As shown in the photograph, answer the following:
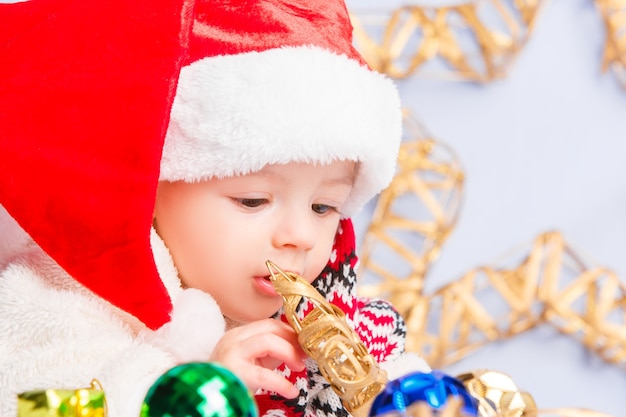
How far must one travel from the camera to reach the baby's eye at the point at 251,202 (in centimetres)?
66

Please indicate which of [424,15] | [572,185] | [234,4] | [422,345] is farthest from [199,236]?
[572,185]

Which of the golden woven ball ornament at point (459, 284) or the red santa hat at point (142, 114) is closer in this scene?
the red santa hat at point (142, 114)

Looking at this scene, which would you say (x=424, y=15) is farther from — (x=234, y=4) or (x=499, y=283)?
(x=234, y=4)

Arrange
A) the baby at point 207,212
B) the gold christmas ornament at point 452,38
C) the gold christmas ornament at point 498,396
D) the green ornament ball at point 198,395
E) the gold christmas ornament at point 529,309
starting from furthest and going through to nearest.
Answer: the gold christmas ornament at point 452,38 < the gold christmas ornament at point 529,309 < the baby at point 207,212 < the gold christmas ornament at point 498,396 < the green ornament ball at point 198,395

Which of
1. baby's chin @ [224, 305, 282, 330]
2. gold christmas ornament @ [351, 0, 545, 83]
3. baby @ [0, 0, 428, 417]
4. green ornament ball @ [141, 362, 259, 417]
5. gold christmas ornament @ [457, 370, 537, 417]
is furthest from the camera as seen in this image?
gold christmas ornament @ [351, 0, 545, 83]

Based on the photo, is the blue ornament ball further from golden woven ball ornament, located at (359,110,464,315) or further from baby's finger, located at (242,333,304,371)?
golden woven ball ornament, located at (359,110,464,315)

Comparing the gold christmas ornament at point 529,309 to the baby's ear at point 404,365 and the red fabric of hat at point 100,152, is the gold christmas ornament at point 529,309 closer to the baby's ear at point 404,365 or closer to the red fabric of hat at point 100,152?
the baby's ear at point 404,365

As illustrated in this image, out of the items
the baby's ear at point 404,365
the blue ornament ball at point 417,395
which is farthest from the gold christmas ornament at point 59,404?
the baby's ear at point 404,365

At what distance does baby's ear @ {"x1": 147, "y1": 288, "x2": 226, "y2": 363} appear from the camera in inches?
25.1

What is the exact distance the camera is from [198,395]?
0.37m

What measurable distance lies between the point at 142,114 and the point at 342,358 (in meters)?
0.23

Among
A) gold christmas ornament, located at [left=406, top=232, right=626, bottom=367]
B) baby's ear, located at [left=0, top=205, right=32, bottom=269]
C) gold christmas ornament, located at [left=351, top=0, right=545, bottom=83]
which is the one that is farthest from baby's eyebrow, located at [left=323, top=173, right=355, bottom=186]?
gold christmas ornament, located at [left=351, top=0, right=545, bottom=83]

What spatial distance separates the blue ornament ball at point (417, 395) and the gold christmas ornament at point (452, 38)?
2.93ft

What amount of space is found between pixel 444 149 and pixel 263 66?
685 mm
